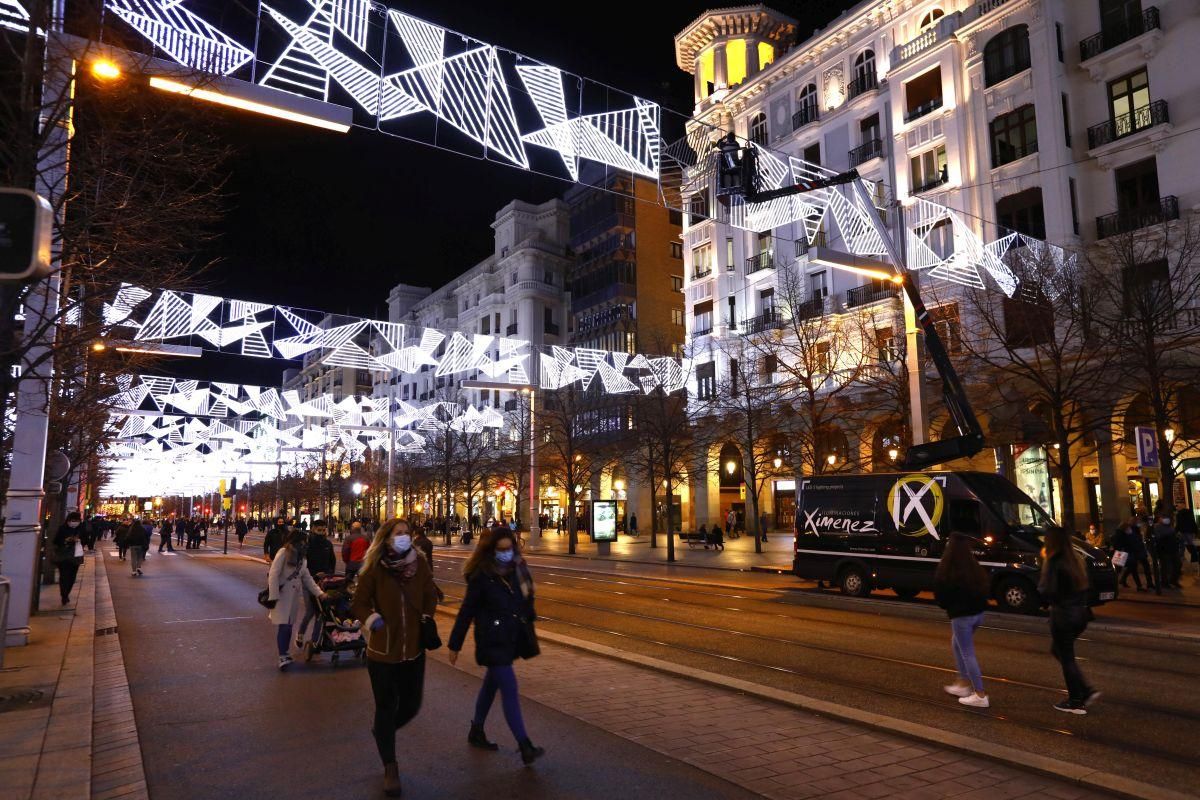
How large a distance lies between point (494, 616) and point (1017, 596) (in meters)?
12.3

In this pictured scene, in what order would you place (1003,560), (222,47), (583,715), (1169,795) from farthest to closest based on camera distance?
1. (1003,560)
2. (222,47)
3. (583,715)
4. (1169,795)

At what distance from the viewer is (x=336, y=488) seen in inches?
2918

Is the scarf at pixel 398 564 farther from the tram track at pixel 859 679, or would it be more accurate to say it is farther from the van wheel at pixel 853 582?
the van wheel at pixel 853 582

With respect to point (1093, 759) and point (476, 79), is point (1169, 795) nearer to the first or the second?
point (1093, 759)

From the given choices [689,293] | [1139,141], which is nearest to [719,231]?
[689,293]

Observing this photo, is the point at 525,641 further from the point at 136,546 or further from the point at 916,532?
the point at 136,546

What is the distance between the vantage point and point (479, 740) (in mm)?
6281

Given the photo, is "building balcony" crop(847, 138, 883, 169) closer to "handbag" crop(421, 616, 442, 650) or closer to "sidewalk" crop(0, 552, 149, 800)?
"sidewalk" crop(0, 552, 149, 800)

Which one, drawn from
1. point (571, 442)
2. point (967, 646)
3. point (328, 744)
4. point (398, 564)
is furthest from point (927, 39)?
point (328, 744)

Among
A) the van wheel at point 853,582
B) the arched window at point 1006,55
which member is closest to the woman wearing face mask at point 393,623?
the van wheel at point 853,582

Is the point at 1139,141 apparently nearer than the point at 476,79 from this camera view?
No

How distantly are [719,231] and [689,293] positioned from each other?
4353mm

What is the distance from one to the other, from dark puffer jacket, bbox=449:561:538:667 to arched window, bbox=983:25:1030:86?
113 ft

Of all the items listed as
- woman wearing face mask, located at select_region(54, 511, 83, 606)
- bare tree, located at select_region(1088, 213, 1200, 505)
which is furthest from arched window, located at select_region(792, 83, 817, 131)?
woman wearing face mask, located at select_region(54, 511, 83, 606)
